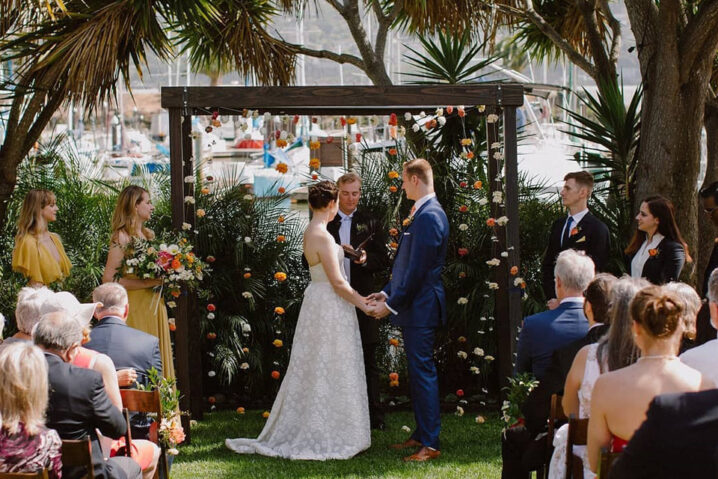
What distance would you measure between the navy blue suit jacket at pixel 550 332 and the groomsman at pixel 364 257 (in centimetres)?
236

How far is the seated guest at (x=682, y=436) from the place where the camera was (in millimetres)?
3123

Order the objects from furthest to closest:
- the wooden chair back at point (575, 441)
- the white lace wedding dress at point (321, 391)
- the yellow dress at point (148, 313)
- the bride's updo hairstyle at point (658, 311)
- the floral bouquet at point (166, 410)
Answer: the yellow dress at point (148, 313), the white lace wedding dress at point (321, 391), the floral bouquet at point (166, 410), the wooden chair back at point (575, 441), the bride's updo hairstyle at point (658, 311)

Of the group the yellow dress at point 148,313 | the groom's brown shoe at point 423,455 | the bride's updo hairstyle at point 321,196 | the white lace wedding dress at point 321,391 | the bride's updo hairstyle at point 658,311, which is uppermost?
the bride's updo hairstyle at point 321,196

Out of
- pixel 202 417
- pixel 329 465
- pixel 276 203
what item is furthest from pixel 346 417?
pixel 276 203

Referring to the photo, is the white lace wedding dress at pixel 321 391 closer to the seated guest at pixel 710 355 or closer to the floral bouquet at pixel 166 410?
the floral bouquet at pixel 166 410

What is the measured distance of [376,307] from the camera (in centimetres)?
661

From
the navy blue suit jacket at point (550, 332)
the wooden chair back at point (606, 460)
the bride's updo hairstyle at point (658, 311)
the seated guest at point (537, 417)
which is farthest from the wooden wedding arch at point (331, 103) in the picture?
the wooden chair back at point (606, 460)

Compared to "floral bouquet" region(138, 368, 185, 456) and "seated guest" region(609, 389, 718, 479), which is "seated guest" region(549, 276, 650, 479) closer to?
"seated guest" region(609, 389, 718, 479)

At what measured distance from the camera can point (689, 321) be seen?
169 inches

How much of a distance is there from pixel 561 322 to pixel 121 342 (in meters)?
2.33

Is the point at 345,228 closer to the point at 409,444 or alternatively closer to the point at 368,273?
the point at 368,273

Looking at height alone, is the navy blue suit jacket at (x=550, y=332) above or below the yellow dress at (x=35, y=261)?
below

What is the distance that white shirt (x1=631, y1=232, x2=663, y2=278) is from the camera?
6.90m

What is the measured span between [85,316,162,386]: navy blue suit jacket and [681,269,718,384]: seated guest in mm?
2803
